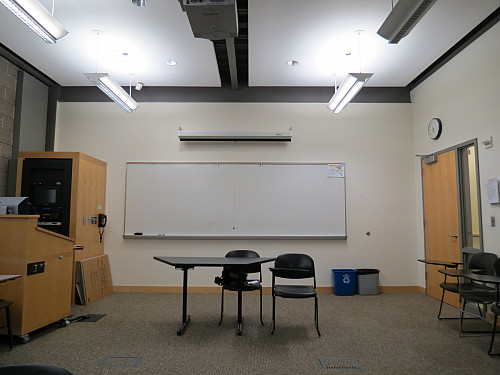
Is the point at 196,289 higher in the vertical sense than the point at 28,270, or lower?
lower

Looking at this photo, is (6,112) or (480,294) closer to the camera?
(480,294)

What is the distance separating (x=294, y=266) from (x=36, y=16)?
369 centimetres

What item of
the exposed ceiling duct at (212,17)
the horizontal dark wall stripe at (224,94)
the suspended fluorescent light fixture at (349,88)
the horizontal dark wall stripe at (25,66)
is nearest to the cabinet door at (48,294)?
the exposed ceiling duct at (212,17)

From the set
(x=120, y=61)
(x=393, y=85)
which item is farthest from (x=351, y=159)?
(x=120, y=61)

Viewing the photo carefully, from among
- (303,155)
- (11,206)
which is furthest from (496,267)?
(11,206)

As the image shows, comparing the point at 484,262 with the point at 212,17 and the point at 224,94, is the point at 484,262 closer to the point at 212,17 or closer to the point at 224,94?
the point at 212,17

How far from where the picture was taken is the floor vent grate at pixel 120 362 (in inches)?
114

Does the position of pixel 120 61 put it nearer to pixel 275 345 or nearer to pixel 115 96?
pixel 115 96

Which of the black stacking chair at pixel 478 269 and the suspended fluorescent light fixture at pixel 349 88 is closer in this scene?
the black stacking chair at pixel 478 269

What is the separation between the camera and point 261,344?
341cm

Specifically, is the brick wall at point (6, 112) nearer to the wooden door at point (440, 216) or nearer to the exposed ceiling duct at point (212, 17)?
the exposed ceiling duct at point (212, 17)

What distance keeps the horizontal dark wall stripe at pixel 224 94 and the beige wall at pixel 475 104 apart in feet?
3.50

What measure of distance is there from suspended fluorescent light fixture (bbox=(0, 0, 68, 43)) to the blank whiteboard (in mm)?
2959

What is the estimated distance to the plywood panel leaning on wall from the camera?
5.11 metres
